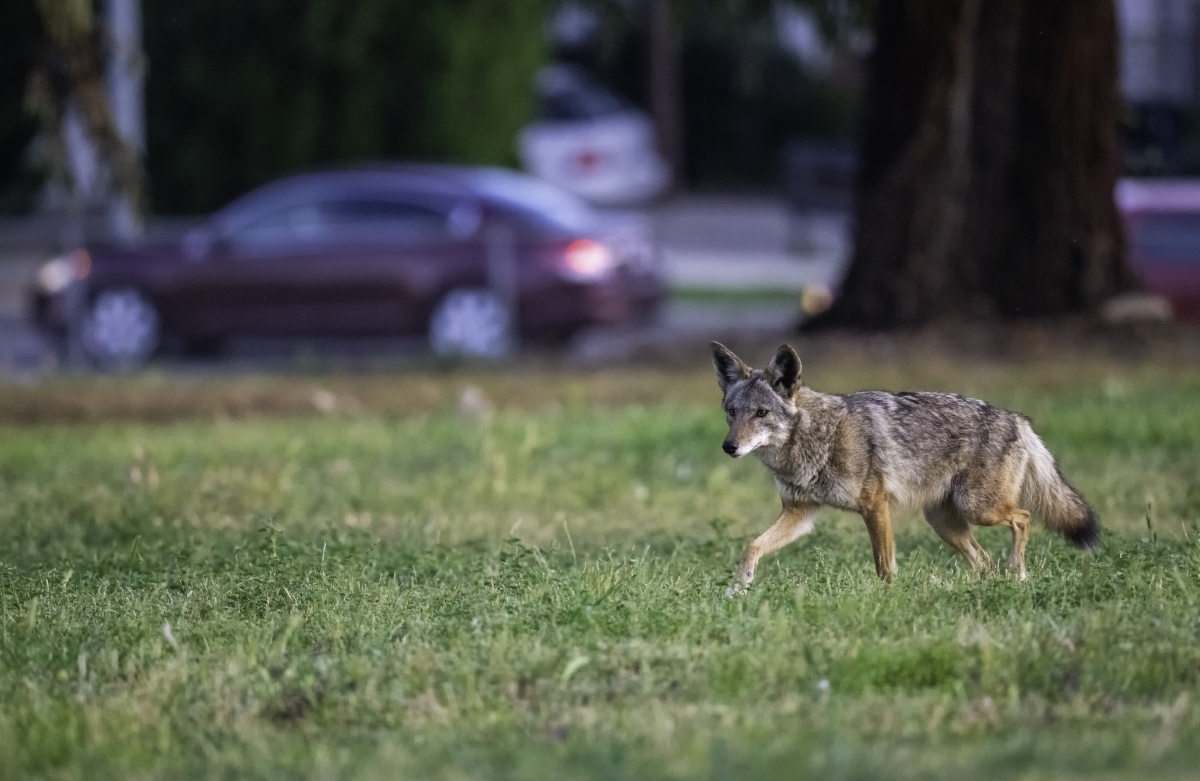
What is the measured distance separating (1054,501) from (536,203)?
12191mm

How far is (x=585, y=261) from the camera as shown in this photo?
18562mm

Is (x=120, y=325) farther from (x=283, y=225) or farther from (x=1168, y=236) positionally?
(x=1168, y=236)

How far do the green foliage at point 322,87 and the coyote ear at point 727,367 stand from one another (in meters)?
20.0

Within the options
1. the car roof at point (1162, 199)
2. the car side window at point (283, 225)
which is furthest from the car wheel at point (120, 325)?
the car roof at point (1162, 199)

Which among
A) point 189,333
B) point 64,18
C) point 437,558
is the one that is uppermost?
point 64,18

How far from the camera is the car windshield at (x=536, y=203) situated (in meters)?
18.8

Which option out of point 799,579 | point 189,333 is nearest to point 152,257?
point 189,333

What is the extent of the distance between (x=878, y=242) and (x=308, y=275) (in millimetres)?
6341

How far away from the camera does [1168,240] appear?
18.4 meters

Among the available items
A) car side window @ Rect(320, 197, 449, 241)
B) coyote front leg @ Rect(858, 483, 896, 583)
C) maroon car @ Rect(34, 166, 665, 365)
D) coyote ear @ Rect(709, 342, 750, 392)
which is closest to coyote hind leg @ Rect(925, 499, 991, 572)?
coyote front leg @ Rect(858, 483, 896, 583)

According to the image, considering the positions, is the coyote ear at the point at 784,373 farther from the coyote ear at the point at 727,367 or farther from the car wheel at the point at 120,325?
the car wheel at the point at 120,325

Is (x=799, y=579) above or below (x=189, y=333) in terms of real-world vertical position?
above

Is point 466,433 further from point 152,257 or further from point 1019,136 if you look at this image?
point 152,257

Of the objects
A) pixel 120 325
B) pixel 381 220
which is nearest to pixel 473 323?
pixel 381 220
